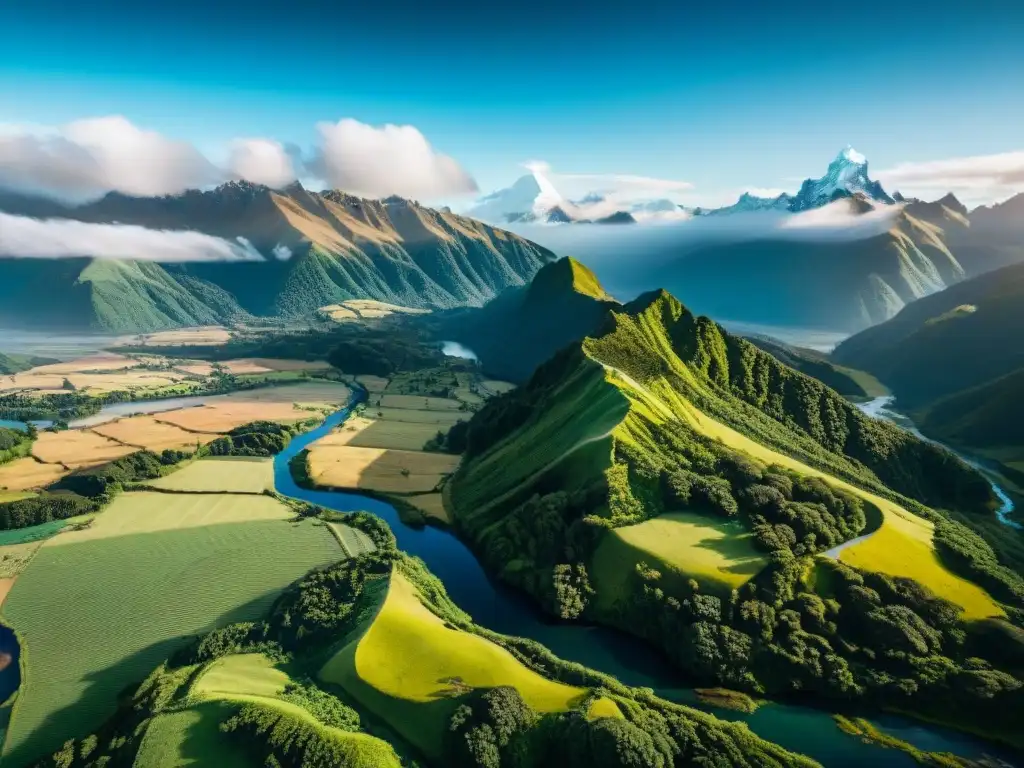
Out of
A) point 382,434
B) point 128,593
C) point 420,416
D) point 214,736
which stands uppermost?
point 214,736

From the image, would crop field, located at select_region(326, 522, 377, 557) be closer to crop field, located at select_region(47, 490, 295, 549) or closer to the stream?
the stream

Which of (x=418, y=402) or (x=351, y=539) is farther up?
(x=351, y=539)

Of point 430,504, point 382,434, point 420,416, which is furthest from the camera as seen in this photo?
point 420,416

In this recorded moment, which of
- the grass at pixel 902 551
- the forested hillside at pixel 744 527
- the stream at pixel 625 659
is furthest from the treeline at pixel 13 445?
the grass at pixel 902 551

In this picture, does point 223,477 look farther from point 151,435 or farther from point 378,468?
point 151,435

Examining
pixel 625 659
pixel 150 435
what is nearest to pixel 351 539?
pixel 625 659

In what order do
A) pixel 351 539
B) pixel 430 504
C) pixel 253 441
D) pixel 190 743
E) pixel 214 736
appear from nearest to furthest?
pixel 190 743 → pixel 214 736 → pixel 351 539 → pixel 430 504 → pixel 253 441

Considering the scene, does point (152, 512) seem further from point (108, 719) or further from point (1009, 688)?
point (1009, 688)
